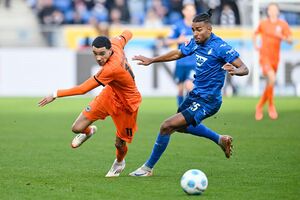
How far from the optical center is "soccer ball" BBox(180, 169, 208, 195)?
348 inches

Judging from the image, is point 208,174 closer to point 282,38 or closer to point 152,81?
point 282,38

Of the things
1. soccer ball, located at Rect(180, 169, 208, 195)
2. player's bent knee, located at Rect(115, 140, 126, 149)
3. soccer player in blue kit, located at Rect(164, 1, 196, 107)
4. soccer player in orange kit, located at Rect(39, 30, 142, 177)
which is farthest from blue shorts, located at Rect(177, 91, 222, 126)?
soccer player in blue kit, located at Rect(164, 1, 196, 107)

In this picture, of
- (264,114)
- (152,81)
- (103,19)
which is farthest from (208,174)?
(103,19)

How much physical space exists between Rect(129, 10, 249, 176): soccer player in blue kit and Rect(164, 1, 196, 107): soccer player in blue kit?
746 cm

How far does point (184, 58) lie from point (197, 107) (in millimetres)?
8406

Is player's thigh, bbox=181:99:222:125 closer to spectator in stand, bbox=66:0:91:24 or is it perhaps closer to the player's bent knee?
the player's bent knee

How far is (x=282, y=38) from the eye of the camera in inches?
789

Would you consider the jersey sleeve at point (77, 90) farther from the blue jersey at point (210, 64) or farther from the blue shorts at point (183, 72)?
the blue shorts at point (183, 72)

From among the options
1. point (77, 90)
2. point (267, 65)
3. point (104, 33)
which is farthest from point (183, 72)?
point (77, 90)

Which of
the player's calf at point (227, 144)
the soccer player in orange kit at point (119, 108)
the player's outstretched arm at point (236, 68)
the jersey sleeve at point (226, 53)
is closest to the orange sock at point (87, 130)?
the soccer player in orange kit at point (119, 108)

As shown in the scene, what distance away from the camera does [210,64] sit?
1070 cm

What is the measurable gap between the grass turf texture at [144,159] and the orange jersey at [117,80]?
0.98 metres

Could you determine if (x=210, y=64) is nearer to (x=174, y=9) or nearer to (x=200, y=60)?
(x=200, y=60)

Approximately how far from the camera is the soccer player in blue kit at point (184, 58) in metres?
18.6
